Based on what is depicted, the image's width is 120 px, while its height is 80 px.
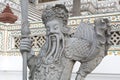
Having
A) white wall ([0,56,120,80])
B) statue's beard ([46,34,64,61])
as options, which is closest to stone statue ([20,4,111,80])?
statue's beard ([46,34,64,61])

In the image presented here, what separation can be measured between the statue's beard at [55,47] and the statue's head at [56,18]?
0.05 metres

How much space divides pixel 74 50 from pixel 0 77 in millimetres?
2778

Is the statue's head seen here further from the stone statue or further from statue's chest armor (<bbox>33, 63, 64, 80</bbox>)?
statue's chest armor (<bbox>33, 63, 64, 80</bbox>)

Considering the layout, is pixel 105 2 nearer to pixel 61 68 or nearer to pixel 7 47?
pixel 7 47

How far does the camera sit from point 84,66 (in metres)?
2.43

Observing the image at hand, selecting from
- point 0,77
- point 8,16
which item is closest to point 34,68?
point 0,77

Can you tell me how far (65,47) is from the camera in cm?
242

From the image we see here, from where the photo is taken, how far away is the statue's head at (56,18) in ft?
8.02

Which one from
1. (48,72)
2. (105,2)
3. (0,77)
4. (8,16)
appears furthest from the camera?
(105,2)

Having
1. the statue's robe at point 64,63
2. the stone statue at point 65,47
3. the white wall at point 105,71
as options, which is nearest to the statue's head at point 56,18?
the stone statue at point 65,47

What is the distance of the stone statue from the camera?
7.83 ft

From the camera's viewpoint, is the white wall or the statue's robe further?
the white wall

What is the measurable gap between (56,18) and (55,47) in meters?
0.25

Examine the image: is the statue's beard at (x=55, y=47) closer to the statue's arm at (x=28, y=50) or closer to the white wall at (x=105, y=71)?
the statue's arm at (x=28, y=50)
